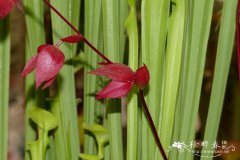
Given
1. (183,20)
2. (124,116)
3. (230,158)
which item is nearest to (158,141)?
(183,20)

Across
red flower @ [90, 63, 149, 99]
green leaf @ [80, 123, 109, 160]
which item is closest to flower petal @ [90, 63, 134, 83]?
red flower @ [90, 63, 149, 99]

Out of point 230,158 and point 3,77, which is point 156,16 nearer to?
point 3,77

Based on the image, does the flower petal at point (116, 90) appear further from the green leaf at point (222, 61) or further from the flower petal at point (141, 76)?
the green leaf at point (222, 61)

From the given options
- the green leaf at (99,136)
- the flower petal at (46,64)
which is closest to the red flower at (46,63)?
the flower petal at (46,64)

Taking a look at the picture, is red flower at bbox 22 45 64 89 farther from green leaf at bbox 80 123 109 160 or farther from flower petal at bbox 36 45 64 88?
green leaf at bbox 80 123 109 160

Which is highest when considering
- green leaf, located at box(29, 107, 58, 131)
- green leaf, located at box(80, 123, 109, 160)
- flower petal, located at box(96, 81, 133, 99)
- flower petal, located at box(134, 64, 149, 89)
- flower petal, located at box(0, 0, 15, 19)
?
flower petal, located at box(0, 0, 15, 19)
